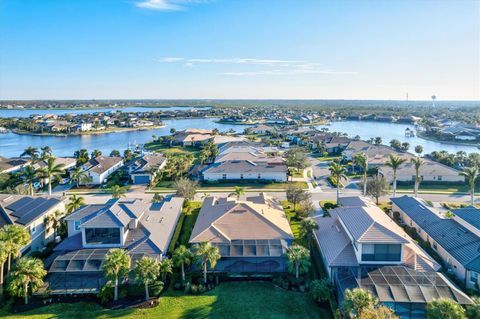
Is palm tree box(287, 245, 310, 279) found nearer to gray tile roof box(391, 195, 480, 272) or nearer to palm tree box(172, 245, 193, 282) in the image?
palm tree box(172, 245, 193, 282)

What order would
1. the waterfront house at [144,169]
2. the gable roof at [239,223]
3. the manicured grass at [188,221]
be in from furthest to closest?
the waterfront house at [144,169] < the manicured grass at [188,221] < the gable roof at [239,223]

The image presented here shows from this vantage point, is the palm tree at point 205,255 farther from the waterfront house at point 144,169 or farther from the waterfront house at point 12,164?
the waterfront house at point 12,164

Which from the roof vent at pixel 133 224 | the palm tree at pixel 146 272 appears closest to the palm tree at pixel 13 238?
the roof vent at pixel 133 224

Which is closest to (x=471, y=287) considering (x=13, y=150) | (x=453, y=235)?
(x=453, y=235)

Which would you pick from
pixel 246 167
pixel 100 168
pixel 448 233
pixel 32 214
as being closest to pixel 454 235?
pixel 448 233

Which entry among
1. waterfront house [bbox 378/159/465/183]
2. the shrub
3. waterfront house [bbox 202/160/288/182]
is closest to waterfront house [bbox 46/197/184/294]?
the shrub
